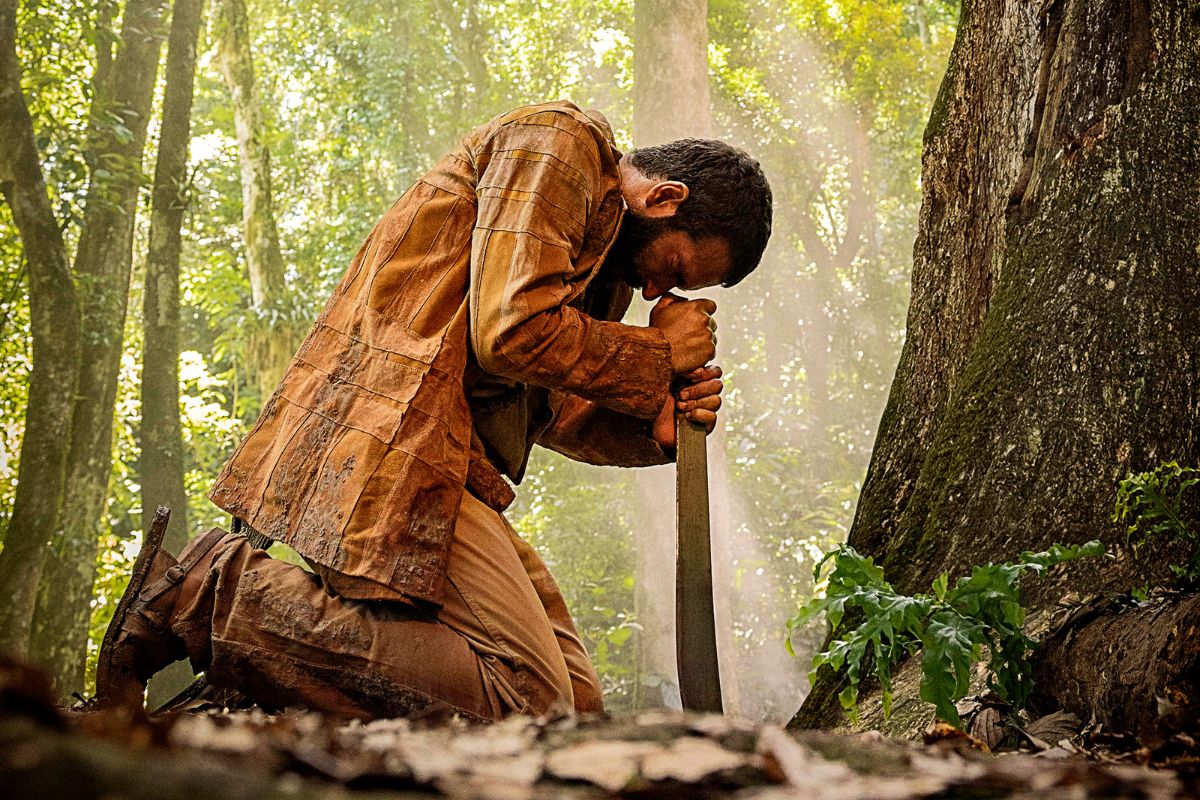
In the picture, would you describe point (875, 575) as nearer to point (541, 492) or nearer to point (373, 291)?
point (373, 291)

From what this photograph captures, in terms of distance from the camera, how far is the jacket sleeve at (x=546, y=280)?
8.72 feet

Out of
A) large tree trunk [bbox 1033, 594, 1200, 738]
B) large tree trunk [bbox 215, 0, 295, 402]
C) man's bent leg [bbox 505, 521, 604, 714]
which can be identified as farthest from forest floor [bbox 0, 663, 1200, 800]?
large tree trunk [bbox 215, 0, 295, 402]

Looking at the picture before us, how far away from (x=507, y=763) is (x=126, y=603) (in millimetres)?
1796

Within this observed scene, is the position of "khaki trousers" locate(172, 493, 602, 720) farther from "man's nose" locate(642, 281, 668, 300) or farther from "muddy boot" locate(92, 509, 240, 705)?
"man's nose" locate(642, 281, 668, 300)

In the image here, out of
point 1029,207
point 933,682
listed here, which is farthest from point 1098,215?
point 933,682

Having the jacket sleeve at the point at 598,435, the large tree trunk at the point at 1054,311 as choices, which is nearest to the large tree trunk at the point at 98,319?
the jacket sleeve at the point at 598,435

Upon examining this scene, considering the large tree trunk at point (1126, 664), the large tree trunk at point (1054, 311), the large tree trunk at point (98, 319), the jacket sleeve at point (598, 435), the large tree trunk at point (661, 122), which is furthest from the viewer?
the large tree trunk at point (661, 122)

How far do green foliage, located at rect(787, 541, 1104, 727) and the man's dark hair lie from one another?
944mm

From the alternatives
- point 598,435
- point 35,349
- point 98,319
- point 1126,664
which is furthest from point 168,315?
point 1126,664

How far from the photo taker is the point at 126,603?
9.16 feet

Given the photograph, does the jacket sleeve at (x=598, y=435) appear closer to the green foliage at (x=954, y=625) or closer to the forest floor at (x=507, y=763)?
the green foliage at (x=954, y=625)

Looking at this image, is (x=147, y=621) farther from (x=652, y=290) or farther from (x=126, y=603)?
(x=652, y=290)

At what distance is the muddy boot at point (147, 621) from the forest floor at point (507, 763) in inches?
47.4

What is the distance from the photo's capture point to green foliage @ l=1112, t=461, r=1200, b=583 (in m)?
2.61
